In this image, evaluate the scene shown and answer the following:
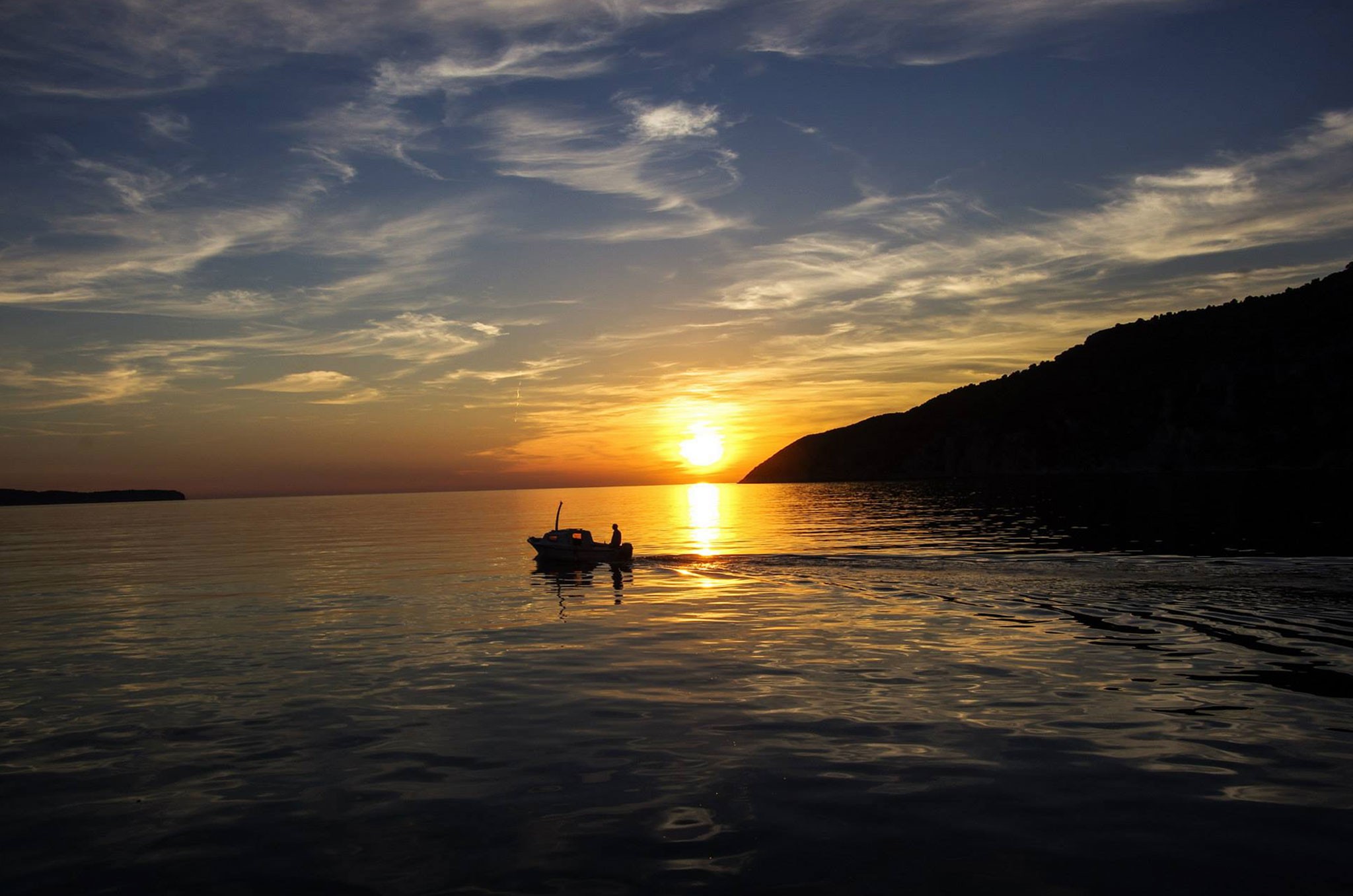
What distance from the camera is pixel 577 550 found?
59.9m

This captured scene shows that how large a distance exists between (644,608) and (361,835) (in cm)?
2602

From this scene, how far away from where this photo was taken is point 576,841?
40.6 feet

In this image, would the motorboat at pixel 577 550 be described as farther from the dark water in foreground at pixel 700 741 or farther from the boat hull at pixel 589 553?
the dark water in foreground at pixel 700 741

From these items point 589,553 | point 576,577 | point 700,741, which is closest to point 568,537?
point 589,553

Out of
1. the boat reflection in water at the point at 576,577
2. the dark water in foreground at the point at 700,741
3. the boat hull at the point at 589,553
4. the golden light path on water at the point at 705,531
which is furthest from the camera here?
the golden light path on water at the point at 705,531

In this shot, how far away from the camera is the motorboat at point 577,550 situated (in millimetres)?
59812

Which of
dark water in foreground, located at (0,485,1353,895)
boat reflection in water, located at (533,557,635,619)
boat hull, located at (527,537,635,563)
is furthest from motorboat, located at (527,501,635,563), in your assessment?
dark water in foreground, located at (0,485,1353,895)

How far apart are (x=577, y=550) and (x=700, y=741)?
43.5 metres

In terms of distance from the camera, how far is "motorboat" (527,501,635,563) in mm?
59812

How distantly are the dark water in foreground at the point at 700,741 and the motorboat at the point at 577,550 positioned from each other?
712 inches

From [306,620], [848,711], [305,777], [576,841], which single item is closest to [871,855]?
[576,841]

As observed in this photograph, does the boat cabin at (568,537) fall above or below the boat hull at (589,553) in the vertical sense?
above

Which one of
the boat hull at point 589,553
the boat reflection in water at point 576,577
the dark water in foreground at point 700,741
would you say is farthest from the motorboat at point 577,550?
the dark water in foreground at point 700,741

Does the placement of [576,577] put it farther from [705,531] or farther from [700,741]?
[705,531]
